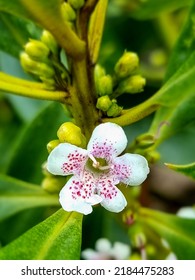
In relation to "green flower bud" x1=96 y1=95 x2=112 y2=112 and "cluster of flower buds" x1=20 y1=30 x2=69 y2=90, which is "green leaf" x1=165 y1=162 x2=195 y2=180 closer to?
"green flower bud" x1=96 y1=95 x2=112 y2=112

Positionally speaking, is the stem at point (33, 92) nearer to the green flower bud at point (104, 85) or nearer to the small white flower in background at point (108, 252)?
the green flower bud at point (104, 85)

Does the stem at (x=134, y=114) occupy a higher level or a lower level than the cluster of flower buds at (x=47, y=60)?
lower

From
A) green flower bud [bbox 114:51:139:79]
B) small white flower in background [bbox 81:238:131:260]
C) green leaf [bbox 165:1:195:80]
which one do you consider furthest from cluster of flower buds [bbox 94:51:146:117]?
small white flower in background [bbox 81:238:131:260]

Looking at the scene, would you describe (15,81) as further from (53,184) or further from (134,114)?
(53,184)

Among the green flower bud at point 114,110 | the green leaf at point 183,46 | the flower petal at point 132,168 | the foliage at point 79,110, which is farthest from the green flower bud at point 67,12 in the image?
the green leaf at point 183,46

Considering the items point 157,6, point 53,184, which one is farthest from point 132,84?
point 157,6

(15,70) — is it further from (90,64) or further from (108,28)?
(90,64)
